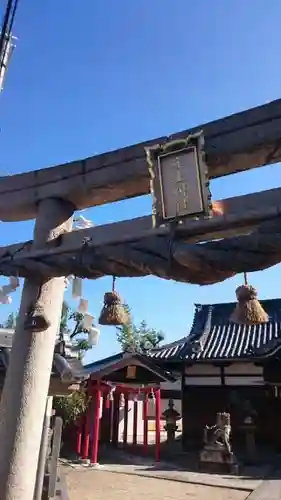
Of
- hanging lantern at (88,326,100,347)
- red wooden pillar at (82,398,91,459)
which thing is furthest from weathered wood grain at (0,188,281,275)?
red wooden pillar at (82,398,91,459)

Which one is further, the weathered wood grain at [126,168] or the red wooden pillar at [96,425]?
the red wooden pillar at [96,425]

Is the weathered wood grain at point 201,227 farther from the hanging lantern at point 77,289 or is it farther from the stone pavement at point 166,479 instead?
the stone pavement at point 166,479

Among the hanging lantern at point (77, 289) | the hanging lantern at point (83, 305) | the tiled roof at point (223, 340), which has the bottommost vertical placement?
the hanging lantern at point (83, 305)

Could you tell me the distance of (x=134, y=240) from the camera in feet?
9.69

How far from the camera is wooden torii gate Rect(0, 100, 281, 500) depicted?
2748mm

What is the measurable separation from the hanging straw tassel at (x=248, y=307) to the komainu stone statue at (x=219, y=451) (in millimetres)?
10302

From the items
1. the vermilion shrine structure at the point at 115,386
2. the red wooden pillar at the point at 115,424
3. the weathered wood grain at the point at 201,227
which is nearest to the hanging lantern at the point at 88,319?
the weathered wood grain at the point at 201,227

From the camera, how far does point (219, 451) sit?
11.9 metres

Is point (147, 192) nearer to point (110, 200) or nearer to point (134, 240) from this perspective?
point (110, 200)

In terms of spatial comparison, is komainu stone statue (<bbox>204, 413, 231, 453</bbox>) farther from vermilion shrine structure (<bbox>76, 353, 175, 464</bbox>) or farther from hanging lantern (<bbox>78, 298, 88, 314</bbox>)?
hanging lantern (<bbox>78, 298, 88, 314</bbox>)

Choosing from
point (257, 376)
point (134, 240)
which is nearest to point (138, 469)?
point (257, 376)

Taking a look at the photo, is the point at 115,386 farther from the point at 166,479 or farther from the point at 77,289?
the point at 77,289

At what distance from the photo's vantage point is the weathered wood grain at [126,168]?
3168mm

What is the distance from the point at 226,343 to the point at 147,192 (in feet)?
45.1
